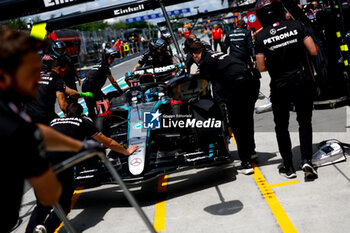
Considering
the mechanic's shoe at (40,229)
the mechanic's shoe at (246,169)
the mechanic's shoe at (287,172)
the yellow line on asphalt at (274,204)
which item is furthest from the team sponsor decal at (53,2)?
the mechanic's shoe at (287,172)

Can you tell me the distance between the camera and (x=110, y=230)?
4.42 meters

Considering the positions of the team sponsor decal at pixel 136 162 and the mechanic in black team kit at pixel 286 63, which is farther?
the team sponsor decal at pixel 136 162

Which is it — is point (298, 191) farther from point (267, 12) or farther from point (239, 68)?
point (267, 12)

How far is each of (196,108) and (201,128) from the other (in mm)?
340

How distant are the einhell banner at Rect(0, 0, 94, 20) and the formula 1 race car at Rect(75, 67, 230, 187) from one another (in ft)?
6.03

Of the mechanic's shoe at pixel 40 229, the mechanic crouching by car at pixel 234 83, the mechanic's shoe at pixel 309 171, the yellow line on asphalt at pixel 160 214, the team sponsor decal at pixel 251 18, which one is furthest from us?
the team sponsor decal at pixel 251 18

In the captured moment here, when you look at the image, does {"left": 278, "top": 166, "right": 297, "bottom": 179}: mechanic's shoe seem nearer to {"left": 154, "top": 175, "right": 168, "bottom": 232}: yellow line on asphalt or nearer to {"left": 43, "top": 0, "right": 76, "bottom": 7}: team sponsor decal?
{"left": 154, "top": 175, "right": 168, "bottom": 232}: yellow line on asphalt

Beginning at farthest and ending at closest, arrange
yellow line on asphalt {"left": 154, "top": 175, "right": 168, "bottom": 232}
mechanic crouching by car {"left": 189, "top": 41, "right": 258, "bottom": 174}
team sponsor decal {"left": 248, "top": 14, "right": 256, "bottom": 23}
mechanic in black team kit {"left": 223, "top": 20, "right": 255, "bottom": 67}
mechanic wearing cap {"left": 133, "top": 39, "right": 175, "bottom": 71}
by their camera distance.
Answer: team sponsor decal {"left": 248, "top": 14, "right": 256, "bottom": 23}
mechanic wearing cap {"left": 133, "top": 39, "right": 175, "bottom": 71}
mechanic in black team kit {"left": 223, "top": 20, "right": 255, "bottom": 67}
mechanic crouching by car {"left": 189, "top": 41, "right": 258, "bottom": 174}
yellow line on asphalt {"left": 154, "top": 175, "right": 168, "bottom": 232}

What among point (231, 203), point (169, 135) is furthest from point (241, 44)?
point (231, 203)

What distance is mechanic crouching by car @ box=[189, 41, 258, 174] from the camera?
5.12 m

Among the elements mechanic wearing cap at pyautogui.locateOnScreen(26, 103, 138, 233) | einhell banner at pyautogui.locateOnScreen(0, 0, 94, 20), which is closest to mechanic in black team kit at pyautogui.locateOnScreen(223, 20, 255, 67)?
einhell banner at pyautogui.locateOnScreen(0, 0, 94, 20)

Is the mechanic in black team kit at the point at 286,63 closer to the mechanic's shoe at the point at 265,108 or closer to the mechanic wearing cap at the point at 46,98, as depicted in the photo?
the mechanic wearing cap at the point at 46,98

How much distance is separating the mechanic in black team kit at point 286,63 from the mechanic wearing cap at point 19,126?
3.48 metres

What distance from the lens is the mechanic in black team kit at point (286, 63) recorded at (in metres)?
4.61
